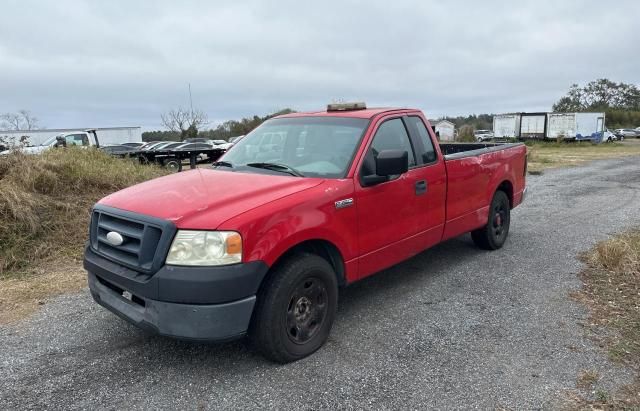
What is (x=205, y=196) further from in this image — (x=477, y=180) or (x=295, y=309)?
(x=477, y=180)

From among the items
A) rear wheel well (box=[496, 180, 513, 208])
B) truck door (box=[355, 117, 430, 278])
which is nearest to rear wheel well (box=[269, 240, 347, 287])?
truck door (box=[355, 117, 430, 278])

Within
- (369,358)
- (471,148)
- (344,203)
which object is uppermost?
(471,148)

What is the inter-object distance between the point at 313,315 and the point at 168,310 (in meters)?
1.10

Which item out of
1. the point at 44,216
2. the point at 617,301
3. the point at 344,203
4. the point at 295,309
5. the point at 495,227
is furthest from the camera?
the point at 44,216

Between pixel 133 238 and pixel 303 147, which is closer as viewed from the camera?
pixel 133 238

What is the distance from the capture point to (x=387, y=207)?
4.11 m

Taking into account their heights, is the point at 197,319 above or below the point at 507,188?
below

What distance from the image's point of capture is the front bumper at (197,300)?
2.92m

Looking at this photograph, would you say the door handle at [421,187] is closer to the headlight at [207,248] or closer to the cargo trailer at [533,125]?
the headlight at [207,248]

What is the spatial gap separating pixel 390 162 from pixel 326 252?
875mm

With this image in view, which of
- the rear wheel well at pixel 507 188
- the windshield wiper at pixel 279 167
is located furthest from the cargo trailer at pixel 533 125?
the windshield wiper at pixel 279 167

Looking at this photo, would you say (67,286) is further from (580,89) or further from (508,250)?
(580,89)

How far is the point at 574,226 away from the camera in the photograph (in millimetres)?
7582

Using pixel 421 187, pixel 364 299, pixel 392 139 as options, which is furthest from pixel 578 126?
pixel 364 299
